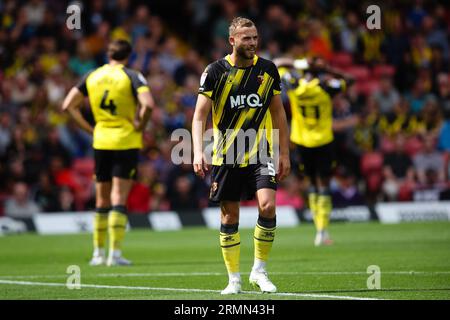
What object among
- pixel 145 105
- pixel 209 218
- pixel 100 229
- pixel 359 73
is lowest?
pixel 100 229

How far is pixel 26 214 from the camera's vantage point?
859 inches

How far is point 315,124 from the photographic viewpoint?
17.1m

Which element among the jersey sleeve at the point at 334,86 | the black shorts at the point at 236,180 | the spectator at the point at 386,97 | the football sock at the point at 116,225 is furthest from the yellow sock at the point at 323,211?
the spectator at the point at 386,97

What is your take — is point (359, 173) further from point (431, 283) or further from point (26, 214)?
point (431, 283)

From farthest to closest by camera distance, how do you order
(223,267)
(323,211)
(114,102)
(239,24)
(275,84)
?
(323,211), (114,102), (223,267), (275,84), (239,24)

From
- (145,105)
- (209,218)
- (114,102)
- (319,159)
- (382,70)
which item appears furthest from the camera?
(382,70)

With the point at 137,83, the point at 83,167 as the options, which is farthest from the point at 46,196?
the point at 137,83

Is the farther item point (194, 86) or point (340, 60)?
point (340, 60)

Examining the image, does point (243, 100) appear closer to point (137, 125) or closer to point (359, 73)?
point (137, 125)

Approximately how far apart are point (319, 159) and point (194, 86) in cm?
846

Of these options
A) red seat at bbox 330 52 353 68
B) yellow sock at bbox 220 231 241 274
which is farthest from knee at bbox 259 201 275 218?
red seat at bbox 330 52 353 68

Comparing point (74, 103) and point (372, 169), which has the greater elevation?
point (372, 169)

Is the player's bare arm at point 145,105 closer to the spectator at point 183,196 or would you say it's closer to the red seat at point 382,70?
the spectator at point 183,196

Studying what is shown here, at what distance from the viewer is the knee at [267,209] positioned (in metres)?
9.66
